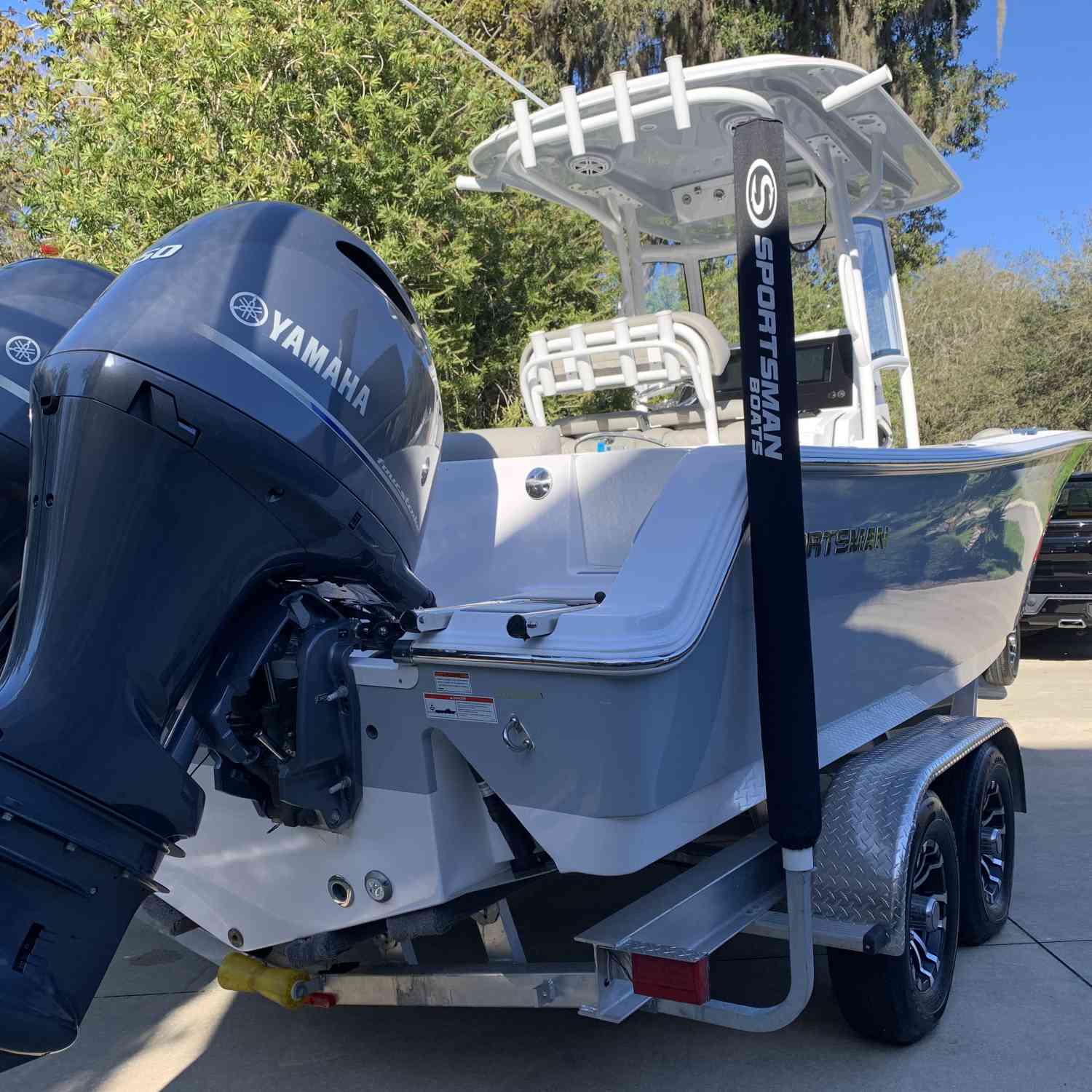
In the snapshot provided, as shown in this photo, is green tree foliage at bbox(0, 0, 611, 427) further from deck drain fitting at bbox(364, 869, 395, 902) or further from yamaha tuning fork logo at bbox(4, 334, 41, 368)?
deck drain fitting at bbox(364, 869, 395, 902)

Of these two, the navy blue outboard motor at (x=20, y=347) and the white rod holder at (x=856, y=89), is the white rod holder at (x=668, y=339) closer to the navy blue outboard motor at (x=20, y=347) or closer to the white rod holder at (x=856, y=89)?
the white rod holder at (x=856, y=89)

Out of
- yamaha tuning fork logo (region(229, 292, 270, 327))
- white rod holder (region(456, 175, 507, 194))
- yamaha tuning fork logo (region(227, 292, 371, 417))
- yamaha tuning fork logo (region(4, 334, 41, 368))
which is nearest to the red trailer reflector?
yamaha tuning fork logo (region(227, 292, 371, 417))

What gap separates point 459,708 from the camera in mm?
2434

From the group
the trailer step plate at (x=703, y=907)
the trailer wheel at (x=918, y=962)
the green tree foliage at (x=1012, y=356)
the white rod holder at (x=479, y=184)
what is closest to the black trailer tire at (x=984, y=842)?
the trailer wheel at (x=918, y=962)

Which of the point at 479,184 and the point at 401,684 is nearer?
the point at 401,684

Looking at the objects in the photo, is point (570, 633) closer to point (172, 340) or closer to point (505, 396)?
point (172, 340)

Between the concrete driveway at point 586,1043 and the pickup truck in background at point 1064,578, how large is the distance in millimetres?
5698

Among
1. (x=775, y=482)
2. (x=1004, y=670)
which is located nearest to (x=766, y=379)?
(x=775, y=482)

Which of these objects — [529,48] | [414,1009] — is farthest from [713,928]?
[529,48]

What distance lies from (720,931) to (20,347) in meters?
2.18

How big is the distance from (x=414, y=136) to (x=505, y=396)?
2.28 meters

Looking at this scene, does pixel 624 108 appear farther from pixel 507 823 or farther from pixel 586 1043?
pixel 586 1043

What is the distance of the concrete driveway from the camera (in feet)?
10.3

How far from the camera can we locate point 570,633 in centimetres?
234
